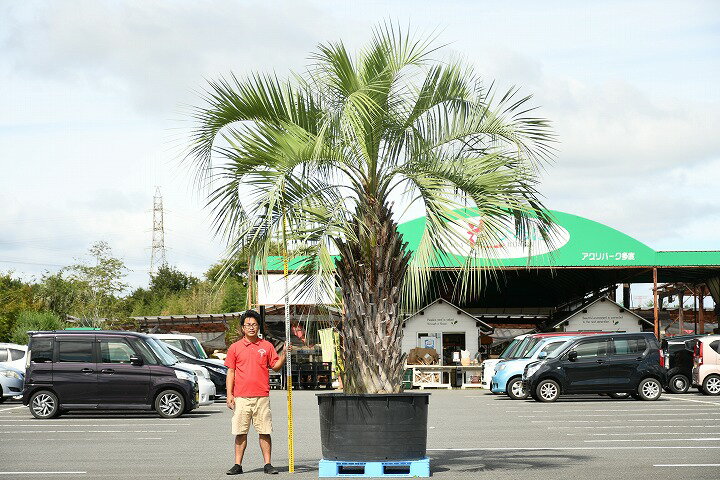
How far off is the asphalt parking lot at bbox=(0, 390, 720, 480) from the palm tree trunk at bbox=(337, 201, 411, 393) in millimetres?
1214

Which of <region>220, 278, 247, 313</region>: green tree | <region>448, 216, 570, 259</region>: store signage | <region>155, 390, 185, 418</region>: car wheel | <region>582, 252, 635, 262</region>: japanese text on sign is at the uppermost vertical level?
<region>220, 278, 247, 313</region>: green tree

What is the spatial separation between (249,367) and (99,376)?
35.6 ft

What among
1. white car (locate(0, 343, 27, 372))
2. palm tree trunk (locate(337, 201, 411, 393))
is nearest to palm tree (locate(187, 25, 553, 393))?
palm tree trunk (locate(337, 201, 411, 393))

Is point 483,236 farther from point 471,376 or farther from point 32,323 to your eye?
point 32,323

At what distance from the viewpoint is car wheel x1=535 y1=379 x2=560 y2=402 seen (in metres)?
27.5

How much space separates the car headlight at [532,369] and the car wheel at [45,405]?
12.0 metres

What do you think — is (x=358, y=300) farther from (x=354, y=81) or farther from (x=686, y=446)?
(x=686, y=446)

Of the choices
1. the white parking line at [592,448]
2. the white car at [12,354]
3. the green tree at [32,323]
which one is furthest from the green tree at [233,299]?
the white parking line at [592,448]

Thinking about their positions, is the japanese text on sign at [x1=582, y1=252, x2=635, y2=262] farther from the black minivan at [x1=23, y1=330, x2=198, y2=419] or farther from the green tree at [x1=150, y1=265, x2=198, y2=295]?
the green tree at [x1=150, y1=265, x2=198, y2=295]

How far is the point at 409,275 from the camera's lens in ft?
Result: 40.7

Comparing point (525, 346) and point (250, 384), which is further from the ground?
point (525, 346)

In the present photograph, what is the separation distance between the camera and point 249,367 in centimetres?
1188

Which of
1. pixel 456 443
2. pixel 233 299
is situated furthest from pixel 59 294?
pixel 456 443

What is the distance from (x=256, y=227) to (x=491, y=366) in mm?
24321
